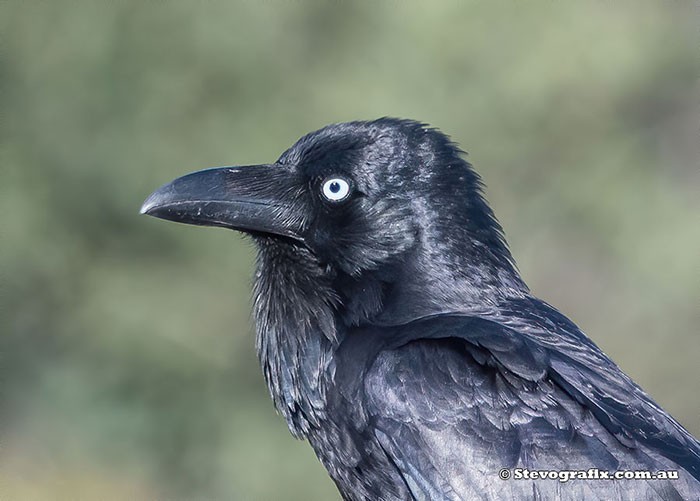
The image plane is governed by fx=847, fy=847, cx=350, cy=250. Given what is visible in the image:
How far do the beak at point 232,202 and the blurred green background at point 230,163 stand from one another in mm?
7294

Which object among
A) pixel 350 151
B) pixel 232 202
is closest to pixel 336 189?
pixel 350 151

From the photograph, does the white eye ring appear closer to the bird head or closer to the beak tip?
the bird head

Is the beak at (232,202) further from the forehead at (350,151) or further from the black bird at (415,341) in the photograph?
the forehead at (350,151)

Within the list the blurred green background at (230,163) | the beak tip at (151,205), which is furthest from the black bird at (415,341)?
the blurred green background at (230,163)

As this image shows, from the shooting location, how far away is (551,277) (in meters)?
12.6

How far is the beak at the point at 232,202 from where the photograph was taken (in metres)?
4.10

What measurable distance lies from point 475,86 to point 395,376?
9.69 metres

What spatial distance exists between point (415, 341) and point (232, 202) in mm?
1148

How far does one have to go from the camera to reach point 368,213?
13.5 feet

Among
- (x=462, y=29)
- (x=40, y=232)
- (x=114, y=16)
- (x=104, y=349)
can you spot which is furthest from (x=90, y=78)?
(x=462, y=29)

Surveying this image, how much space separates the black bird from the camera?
3.42 metres

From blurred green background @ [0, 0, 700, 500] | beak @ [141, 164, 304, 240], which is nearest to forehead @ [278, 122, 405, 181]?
beak @ [141, 164, 304, 240]

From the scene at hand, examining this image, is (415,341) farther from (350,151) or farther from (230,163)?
(230,163)

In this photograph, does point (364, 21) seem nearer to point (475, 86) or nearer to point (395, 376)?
point (475, 86)
